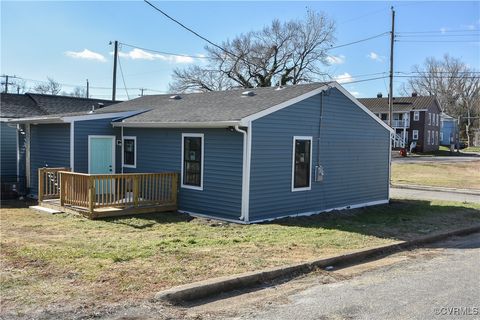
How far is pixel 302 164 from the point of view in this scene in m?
13.3

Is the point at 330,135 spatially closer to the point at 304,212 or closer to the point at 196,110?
the point at 304,212

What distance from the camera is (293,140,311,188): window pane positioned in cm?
1315

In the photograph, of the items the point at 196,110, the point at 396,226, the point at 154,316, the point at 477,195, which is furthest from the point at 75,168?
the point at 477,195

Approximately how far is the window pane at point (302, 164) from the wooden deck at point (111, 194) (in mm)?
3347

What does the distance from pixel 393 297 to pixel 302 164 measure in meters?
7.48

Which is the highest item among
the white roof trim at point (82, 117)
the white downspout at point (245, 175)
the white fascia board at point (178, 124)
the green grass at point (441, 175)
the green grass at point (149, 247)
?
the white roof trim at point (82, 117)

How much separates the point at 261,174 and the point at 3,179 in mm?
10789

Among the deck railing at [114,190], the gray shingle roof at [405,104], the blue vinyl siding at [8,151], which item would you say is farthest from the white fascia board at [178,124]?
the gray shingle roof at [405,104]

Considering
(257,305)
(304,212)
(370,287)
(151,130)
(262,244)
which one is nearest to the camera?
(257,305)

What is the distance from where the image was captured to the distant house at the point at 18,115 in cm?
1784

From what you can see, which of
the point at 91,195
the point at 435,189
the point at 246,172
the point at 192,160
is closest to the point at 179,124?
the point at 192,160

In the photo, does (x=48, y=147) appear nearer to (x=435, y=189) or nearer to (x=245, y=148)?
(x=245, y=148)

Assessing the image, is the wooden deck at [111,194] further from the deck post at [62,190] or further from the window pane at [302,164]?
the window pane at [302,164]

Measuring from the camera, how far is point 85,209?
1195cm
